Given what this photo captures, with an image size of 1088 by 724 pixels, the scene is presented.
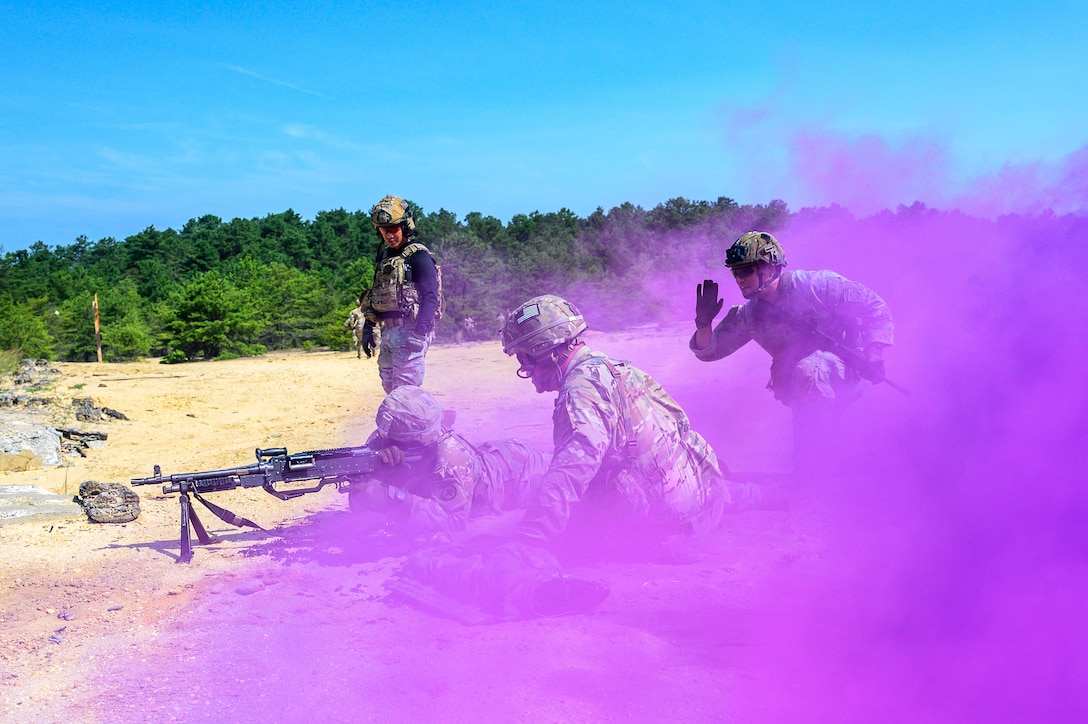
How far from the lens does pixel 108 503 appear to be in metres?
5.49

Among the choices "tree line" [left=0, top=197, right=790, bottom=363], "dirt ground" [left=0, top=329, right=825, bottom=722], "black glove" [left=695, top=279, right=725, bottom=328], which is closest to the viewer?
"dirt ground" [left=0, top=329, right=825, bottom=722]

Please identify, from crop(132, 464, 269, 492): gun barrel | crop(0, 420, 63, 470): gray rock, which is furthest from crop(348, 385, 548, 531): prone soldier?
crop(0, 420, 63, 470): gray rock

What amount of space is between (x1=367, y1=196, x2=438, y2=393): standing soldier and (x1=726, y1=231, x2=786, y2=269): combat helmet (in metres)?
2.15

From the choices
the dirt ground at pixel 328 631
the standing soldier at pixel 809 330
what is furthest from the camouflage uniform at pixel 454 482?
the standing soldier at pixel 809 330

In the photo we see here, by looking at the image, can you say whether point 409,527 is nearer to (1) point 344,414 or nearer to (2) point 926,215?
(1) point 344,414

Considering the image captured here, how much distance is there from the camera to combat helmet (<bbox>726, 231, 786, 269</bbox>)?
18.0 feet

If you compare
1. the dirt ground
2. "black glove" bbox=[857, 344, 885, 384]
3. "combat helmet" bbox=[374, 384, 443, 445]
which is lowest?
the dirt ground

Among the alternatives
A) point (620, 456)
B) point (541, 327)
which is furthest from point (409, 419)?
point (620, 456)

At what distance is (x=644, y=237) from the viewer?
17047 mm

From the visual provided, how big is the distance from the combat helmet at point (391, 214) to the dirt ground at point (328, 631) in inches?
78.7

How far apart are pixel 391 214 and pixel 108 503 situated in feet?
8.78

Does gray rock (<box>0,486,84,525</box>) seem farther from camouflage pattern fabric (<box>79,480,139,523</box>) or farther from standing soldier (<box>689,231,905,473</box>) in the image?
standing soldier (<box>689,231,905,473</box>)

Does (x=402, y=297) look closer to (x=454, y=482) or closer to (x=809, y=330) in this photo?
(x=454, y=482)

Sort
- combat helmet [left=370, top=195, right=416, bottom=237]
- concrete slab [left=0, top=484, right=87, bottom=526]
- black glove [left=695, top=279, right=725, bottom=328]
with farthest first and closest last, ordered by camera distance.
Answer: combat helmet [left=370, top=195, right=416, bottom=237], black glove [left=695, top=279, right=725, bottom=328], concrete slab [left=0, top=484, right=87, bottom=526]
